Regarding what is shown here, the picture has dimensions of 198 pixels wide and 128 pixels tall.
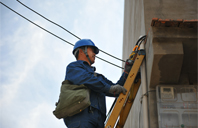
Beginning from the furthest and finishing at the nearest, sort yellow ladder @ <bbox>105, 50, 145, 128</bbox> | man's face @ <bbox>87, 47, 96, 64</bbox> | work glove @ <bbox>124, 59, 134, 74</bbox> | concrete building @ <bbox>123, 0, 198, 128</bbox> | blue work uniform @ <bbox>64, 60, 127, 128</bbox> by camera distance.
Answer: man's face @ <bbox>87, 47, 96, 64</bbox>, work glove @ <bbox>124, 59, 134, 74</bbox>, blue work uniform @ <bbox>64, 60, 127, 128</bbox>, yellow ladder @ <bbox>105, 50, 145, 128</bbox>, concrete building @ <bbox>123, 0, 198, 128</bbox>

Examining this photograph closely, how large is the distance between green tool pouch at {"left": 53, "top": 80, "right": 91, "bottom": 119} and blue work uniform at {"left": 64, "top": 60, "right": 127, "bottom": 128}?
0.11 meters

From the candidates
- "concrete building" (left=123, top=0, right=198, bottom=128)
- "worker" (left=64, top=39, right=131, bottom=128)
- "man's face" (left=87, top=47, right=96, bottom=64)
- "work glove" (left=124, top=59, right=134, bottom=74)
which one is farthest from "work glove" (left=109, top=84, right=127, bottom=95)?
"man's face" (left=87, top=47, right=96, bottom=64)

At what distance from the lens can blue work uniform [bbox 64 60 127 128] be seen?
4846 mm

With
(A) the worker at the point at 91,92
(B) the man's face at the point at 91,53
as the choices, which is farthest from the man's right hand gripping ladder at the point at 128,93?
(B) the man's face at the point at 91,53

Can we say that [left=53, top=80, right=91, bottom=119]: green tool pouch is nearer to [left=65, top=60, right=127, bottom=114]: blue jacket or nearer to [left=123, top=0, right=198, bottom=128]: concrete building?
[left=65, top=60, right=127, bottom=114]: blue jacket

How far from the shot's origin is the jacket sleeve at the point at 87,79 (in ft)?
16.2

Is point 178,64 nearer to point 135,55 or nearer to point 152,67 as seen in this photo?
point 152,67

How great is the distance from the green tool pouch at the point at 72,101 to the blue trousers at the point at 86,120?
0.12 m

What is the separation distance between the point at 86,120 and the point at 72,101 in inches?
15.3

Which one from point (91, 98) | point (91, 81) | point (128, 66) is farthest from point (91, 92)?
point (128, 66)

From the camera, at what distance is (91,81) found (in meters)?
4.93

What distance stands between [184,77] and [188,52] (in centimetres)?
43

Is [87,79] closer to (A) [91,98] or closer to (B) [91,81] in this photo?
(B) [91,81]

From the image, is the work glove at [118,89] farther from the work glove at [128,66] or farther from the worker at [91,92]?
the work glove at [128,66]
